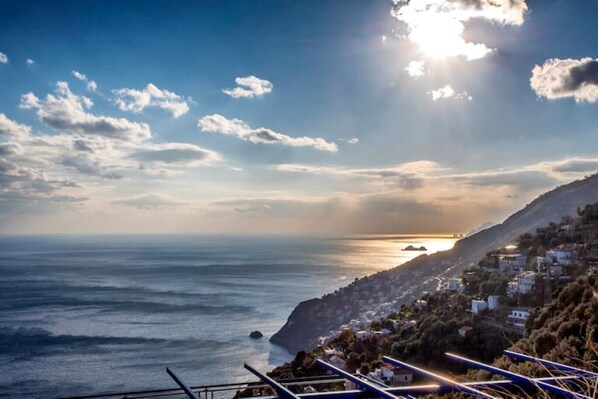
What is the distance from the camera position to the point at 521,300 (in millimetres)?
19781

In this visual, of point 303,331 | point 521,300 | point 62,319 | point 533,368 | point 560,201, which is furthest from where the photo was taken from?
point 560,201

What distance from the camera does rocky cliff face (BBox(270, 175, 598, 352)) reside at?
3318 cm

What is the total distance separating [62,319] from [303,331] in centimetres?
1790

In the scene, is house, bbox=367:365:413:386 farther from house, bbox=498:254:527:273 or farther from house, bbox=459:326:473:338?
house, bbox=498:254:527:273

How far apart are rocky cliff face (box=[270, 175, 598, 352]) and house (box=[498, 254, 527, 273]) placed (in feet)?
27.9

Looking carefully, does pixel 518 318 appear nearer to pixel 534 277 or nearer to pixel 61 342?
pixel 534 277

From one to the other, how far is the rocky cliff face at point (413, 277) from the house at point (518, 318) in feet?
45.5

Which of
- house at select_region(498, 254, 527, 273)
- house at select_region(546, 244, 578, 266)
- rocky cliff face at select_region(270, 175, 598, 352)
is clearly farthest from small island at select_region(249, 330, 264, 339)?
house at select_region(546, 244, 578, 266)

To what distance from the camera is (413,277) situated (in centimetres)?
4472

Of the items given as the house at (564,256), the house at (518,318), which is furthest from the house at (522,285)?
the house at (518,318)

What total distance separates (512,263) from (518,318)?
8.22 metres

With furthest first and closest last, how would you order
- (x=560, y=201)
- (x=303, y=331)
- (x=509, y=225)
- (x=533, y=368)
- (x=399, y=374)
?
1. (x=509, y=225)
2. (x=560, y=201)
3. (x=303, y=331)
4. (x=399, y=374)
5. (x=533, y=368)

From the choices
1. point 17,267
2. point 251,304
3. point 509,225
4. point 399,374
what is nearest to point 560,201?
point 509,225

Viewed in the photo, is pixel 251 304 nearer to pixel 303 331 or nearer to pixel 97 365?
pixel 303 331
